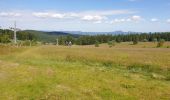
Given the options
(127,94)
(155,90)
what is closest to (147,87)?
(155,90)

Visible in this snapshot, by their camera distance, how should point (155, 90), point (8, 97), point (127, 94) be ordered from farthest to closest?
point (155, 90), point (127, 94), point (8, 97)

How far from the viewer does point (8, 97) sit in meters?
16.5

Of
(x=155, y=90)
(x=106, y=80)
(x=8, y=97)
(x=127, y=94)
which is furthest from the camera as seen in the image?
(x=106, y=80)

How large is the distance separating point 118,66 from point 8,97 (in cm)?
2049

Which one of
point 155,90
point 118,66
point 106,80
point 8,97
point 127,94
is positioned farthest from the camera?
point 118,66

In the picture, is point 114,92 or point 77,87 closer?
point 114,92

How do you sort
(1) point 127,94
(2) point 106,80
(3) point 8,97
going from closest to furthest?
(3) point 8,97 → (1) point 127,94 → (2) point 106,80

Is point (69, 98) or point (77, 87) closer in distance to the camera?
point (69, 98)

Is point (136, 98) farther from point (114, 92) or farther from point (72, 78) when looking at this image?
point (72, 78)

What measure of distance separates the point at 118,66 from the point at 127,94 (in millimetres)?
17169

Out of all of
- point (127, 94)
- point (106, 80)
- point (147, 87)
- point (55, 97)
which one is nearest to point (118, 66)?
point (106, 80)

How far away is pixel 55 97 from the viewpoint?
16.6 metres

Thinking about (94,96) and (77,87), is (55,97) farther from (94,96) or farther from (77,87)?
(77,87)

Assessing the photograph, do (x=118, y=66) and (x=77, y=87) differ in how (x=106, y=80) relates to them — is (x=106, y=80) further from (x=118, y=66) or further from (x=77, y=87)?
(x=118, y=66)
